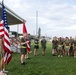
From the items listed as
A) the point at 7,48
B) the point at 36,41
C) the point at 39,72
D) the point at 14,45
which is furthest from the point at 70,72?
the point at 14,45

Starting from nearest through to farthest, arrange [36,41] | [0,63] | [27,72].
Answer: [0,63], [27,72], [36,41]

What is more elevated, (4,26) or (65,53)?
(4,26)

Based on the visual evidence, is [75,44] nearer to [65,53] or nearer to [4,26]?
[65,53]

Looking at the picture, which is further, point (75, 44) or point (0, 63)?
point (75, 44)

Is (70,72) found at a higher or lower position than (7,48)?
lower

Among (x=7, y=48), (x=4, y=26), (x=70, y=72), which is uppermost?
(x=4, y=26)

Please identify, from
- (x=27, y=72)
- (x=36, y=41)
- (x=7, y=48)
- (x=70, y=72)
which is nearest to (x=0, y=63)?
(x=7, y=48)

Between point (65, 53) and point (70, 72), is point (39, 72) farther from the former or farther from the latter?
point (65, 53)

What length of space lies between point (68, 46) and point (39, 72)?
39.1 feet

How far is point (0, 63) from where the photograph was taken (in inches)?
486

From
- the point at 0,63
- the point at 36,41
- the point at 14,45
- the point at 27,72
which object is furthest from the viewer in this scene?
the point at 14,45

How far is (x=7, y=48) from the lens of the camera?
12469mm

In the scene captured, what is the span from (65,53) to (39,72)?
12736 millimetres

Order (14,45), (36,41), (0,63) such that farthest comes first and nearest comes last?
(14,45) < (36,41) < (0,63)
